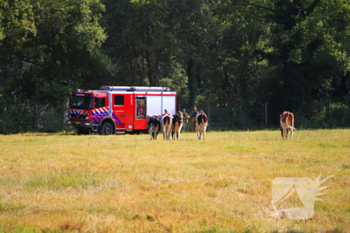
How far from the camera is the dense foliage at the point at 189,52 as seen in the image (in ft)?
113

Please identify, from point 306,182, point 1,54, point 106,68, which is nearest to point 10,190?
point 306,182

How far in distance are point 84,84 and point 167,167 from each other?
28418 millimetres

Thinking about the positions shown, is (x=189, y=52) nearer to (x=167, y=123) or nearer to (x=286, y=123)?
(x=167, y=123)

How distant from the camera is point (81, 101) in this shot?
31.4m

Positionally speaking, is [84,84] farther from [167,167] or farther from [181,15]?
[167,167]

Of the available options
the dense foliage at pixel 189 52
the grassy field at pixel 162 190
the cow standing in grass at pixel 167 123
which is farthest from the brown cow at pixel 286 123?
the dense foliage at pixel 189 52

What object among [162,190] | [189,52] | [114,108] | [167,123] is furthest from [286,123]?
[189,52]

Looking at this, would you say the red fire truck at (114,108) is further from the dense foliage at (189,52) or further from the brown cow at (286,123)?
the brown cow at (286,123)

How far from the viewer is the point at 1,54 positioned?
33312 mm

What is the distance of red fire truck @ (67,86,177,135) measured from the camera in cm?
3111

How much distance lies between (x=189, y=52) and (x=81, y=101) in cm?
1361

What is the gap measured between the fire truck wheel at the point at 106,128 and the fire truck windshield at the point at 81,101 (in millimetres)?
1489

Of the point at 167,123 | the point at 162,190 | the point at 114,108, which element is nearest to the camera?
the point at 162,190

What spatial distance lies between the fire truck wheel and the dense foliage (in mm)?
4752
